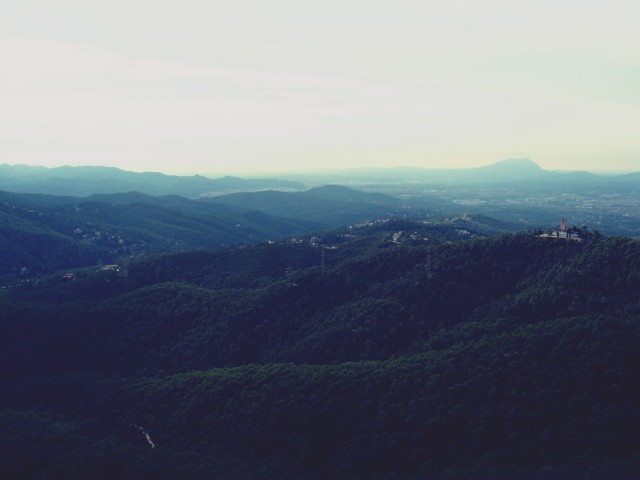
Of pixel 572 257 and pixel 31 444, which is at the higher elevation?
pixel 572 257

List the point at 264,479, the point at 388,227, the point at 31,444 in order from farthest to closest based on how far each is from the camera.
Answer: the point at 388,227
the point at 31,444
the point at 264,479

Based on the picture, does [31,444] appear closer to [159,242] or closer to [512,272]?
[512,272]

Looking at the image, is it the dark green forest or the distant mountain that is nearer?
the dark green forest

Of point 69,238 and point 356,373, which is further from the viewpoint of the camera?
point 69,238

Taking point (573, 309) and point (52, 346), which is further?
point (52, 346)

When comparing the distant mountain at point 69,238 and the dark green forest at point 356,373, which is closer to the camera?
the dark green forest at point 356,373

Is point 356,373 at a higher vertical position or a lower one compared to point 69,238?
lower

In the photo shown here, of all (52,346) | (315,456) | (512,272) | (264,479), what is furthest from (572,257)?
(52,346)

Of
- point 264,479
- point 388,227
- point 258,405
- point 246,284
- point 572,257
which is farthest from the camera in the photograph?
point 388,227
